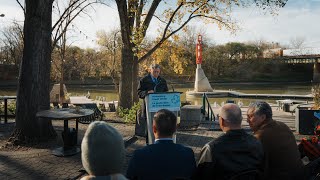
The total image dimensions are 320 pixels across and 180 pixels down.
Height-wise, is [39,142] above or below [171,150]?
below

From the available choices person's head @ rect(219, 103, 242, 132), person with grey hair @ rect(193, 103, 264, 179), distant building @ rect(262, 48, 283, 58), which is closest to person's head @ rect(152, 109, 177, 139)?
person with grey hair @ rect(193, 103, 264, 179)

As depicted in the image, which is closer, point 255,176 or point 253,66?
point 255,176

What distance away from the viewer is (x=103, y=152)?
1.95m

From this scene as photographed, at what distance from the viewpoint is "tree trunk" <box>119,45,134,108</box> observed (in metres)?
14.3

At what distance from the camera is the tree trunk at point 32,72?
24.6 feet

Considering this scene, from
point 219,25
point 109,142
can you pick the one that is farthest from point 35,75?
point 219,25

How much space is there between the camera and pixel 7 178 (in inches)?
207

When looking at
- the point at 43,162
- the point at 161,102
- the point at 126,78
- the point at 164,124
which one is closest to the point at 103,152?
the point at 164,124

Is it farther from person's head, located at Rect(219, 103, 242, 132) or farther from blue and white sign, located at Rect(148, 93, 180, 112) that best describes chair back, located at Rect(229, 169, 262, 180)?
blue and white sign, located at Rect(148, 93, 180, 112)

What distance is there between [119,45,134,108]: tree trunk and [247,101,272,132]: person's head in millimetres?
10961

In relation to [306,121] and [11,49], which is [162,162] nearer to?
[306,121]

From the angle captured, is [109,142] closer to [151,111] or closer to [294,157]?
[294,157]

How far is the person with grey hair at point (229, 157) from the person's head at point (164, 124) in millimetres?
350

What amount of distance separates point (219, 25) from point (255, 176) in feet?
44.5
